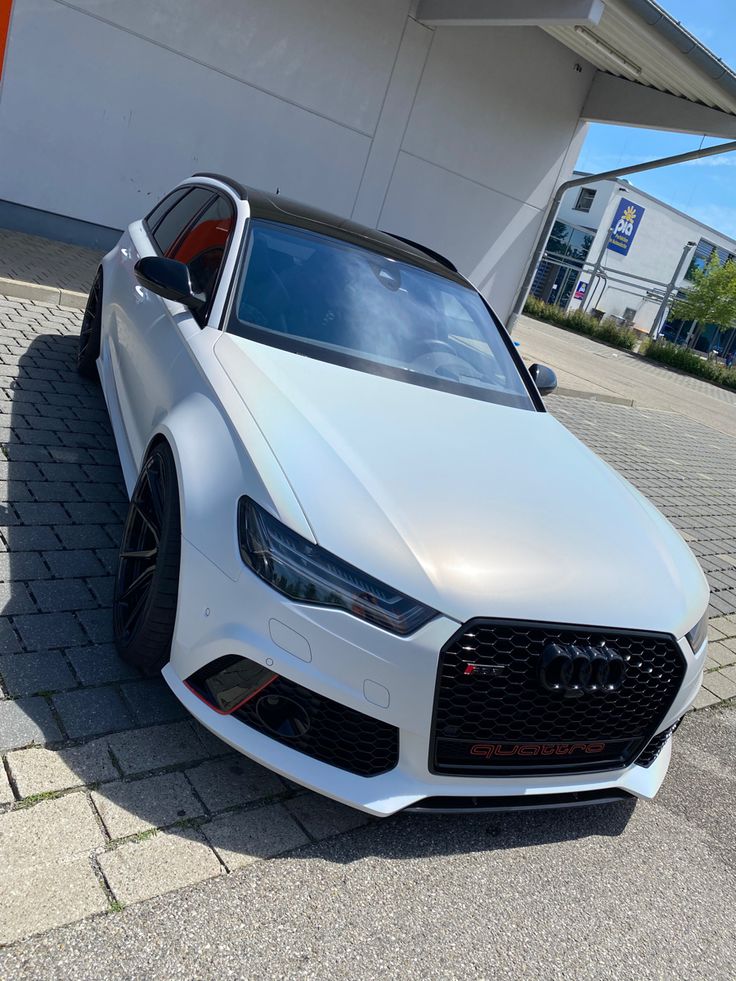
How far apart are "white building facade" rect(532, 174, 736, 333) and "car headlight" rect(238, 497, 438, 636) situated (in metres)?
49.5

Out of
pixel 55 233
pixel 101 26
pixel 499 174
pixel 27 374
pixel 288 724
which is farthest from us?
pixel 499 174

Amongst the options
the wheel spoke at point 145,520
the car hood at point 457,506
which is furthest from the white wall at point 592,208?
the wheel spoke at point 145,520

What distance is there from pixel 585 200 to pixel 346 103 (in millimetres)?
47289

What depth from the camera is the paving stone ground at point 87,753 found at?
2205 mm

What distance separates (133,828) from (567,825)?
1.51m

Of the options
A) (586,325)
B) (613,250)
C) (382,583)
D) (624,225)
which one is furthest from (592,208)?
(382,583)

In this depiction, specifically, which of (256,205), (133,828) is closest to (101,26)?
(256,205)

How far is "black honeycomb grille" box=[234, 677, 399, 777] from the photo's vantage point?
2.43 metres

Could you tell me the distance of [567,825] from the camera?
2988 mm

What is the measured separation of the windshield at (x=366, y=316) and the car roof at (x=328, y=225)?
0.08 m

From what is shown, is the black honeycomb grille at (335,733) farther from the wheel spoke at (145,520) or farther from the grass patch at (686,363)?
the grass patch at (686,363)

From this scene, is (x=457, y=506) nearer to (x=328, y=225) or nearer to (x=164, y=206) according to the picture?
(x=328, y=225)

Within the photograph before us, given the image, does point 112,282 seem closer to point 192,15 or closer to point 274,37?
point 192,15

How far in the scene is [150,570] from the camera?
285cm
